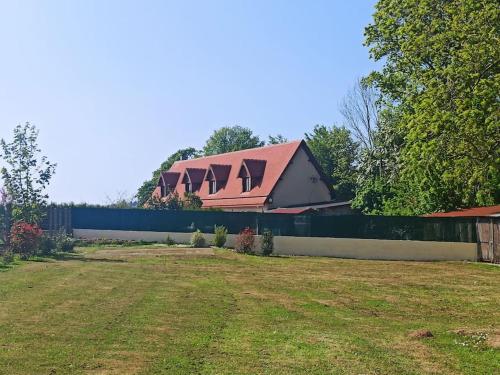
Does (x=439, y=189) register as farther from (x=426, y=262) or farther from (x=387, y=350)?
(x=387, y=350)

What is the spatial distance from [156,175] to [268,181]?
40680 millimetres

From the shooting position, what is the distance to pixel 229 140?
99688mm

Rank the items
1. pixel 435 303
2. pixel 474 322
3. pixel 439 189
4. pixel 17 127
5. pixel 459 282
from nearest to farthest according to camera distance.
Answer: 1. pixel 474 322
2. pixel 435 303
3. pixel 459 282
4. pixel 17 127
5. pixel 439 189

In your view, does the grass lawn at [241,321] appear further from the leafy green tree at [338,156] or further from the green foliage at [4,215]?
the leafy green tree at [338,156]

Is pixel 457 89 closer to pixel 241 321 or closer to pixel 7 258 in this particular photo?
pixel 241 321

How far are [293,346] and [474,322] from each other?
17.6ft

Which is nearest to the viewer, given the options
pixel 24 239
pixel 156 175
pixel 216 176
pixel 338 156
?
pixel 24 239

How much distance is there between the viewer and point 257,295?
55.4 feet

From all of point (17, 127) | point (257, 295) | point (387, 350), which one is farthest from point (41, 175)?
→ point (387, 350)

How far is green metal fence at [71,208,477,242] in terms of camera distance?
31531mm

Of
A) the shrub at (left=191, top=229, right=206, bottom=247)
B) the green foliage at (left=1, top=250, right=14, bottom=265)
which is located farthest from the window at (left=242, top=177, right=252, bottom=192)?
the green foliage at (left=1, top=250, right=14, bottom=265)

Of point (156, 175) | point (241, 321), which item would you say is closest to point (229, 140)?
point (156, 175)

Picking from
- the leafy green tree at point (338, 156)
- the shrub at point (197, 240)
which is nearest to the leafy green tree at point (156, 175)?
the leafy green tree at point (338, 156)

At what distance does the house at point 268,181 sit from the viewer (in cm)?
4881
